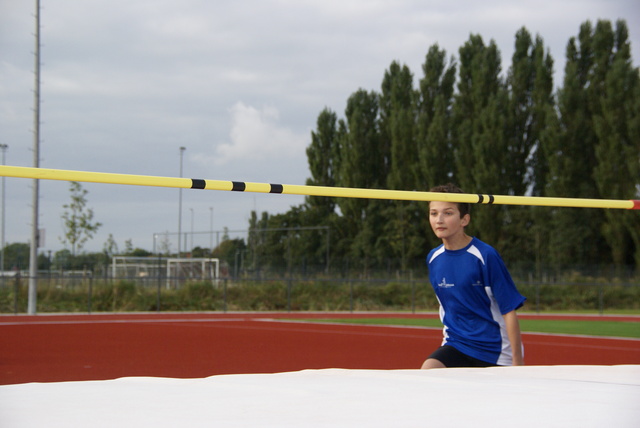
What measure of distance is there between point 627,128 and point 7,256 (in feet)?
101

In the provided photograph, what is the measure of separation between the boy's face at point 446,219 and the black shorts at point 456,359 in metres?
0.66

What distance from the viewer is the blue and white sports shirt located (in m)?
4.43

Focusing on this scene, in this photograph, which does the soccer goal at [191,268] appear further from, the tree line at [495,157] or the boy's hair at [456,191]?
the boy's hair at [456,191]

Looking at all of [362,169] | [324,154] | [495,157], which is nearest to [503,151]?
[495,157]

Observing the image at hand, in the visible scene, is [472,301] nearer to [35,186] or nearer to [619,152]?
[35,186]

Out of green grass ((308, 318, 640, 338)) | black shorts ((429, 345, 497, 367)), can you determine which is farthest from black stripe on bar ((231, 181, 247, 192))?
green grass ((308, 318, 640, 338))

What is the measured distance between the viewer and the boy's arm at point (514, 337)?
14.3 ft

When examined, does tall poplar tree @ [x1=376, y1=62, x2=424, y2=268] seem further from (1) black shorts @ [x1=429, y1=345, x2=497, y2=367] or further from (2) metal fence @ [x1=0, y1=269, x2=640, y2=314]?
(1) black shorts @ [x1=429, y1=345, x2=497, y2=367]

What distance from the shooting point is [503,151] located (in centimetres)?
4216

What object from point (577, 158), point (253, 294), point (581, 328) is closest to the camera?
point (581, 328)

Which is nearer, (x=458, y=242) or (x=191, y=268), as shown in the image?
(x=458, y=242)

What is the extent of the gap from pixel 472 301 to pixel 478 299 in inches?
1.4

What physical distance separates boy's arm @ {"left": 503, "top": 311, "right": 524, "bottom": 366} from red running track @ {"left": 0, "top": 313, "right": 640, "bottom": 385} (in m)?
5.75

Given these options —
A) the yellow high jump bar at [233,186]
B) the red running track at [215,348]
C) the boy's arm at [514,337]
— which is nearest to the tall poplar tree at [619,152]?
the red running track at [215,348]
